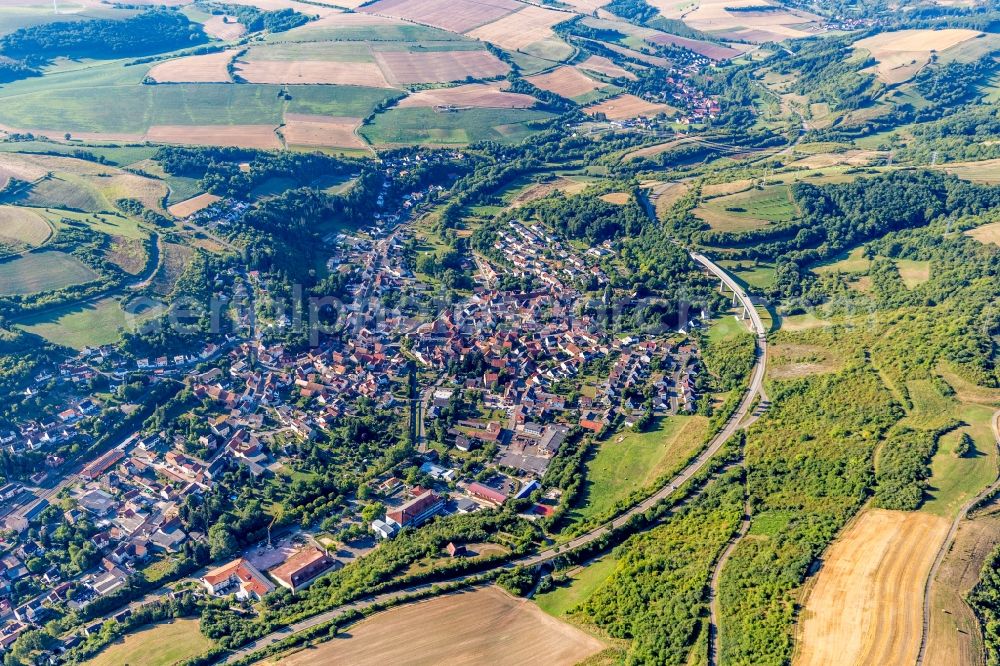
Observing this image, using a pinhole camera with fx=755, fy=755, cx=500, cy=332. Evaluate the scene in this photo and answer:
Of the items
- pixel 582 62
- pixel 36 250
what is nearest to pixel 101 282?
pixel 36 250

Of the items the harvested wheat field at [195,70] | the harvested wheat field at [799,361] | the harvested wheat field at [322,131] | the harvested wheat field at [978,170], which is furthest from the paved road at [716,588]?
the harvested wheat field at [195,70]

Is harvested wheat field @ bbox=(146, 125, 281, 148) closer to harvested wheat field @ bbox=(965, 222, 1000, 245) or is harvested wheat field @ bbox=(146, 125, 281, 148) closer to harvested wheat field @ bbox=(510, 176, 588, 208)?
harvested wheat field @ bbox=(510, 176, 588, 208)

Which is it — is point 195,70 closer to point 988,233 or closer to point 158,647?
point 158,647

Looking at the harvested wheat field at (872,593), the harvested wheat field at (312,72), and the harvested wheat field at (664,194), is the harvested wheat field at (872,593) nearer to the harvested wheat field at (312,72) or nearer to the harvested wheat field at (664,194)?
the harvested wheat field at (664,194)

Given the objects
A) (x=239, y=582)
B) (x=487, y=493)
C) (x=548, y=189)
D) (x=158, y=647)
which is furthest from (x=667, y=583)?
(x=548, y=189)

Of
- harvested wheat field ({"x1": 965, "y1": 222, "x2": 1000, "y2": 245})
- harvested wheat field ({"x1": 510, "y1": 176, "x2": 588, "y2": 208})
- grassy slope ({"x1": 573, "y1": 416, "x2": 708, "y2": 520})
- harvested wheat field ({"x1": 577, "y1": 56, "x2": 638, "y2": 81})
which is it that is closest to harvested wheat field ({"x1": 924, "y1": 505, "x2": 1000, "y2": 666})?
grassy slope ({"x1": 573, "y1": 416, "x2": 708, "y2": 520})

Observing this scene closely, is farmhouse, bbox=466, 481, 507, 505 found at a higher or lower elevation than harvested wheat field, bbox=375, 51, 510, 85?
lower

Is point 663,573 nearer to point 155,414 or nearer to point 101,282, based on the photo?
point 155,414
